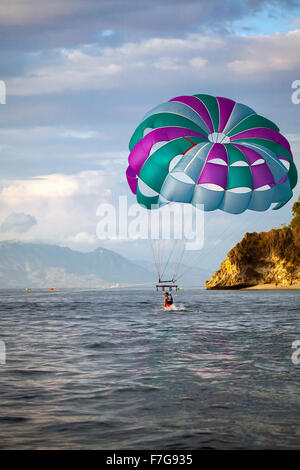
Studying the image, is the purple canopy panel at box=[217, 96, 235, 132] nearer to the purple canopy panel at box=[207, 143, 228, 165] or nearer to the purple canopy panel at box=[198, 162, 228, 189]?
the purple canopy panel at box=[207, 143, 228, 165]

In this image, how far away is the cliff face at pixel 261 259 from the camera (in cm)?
11356

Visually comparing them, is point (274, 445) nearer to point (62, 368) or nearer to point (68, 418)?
point (68, 418)

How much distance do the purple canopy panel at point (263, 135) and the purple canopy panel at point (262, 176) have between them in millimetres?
2472

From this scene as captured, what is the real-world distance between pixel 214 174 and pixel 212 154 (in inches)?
37.9

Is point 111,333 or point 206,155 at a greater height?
point 206,155

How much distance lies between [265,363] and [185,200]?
439 inches

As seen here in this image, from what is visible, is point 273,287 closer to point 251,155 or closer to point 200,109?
point 200,109

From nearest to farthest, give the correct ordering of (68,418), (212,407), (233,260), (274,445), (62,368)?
(274,445), (68,418), (212,407), (62,368), (233,260)

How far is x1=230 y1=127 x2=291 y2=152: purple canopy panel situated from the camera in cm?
2588

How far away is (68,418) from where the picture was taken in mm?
9688

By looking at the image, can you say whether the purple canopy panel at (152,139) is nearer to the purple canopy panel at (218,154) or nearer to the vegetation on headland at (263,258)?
the purple canopy panel at (218,154)

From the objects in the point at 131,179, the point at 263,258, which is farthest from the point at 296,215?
the point at 131,179
